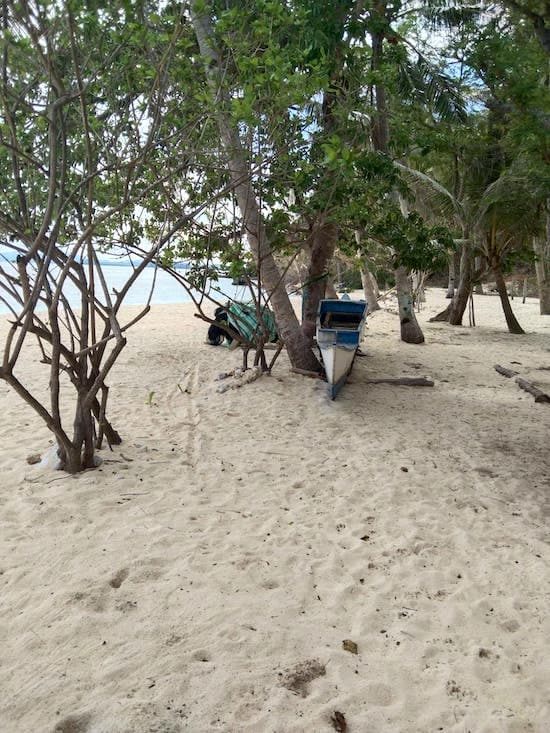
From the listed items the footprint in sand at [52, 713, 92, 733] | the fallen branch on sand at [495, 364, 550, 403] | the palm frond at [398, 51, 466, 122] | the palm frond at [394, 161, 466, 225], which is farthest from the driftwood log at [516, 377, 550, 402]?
the palm frond at [398, 51, 466, 122]

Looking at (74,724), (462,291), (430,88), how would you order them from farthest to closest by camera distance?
1. (462,291)
2. (430,88)
3. (74,724)

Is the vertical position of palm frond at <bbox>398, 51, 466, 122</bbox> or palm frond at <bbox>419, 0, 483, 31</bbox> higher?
palm frond at <bbox>419, 0, 483, 31</bbox>

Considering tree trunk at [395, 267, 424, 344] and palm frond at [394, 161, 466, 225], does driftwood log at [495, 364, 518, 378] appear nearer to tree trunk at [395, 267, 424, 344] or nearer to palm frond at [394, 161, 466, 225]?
tree trunk at [395, 267, 424, 344]

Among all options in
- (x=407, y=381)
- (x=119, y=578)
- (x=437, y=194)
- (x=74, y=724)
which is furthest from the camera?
(x=437, y=194)

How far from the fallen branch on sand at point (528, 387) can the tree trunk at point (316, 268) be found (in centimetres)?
343

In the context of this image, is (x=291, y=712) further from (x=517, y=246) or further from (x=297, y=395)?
(x=517, y=246)

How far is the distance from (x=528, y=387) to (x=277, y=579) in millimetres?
6390

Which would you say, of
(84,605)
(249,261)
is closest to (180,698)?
(84,605)

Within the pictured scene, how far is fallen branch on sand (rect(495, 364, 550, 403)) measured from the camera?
7672 millimetres

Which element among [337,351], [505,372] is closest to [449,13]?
[505,372]

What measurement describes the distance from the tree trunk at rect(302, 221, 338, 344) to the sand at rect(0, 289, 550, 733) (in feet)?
11.5

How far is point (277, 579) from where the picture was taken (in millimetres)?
3283

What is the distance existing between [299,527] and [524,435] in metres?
3.56

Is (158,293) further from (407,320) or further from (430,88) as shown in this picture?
(430,88)
